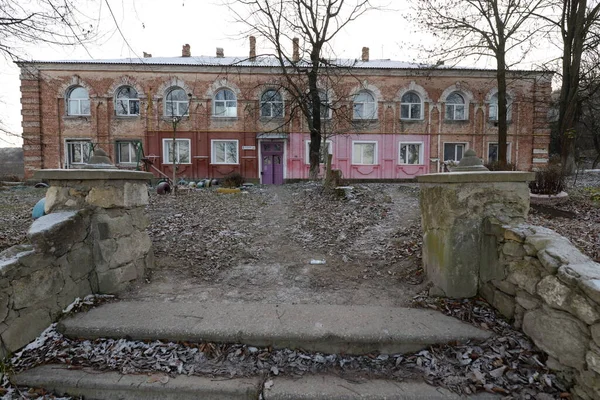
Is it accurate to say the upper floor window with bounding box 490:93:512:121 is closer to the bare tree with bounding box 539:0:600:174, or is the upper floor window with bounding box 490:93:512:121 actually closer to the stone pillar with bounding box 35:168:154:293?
the bare tree with bounding box 539:0:600:174

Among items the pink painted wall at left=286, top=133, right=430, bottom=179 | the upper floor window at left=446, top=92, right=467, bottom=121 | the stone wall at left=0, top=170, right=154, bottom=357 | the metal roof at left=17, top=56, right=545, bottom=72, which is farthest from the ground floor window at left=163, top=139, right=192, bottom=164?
the upper floor window at left=446, top=92, right=467, bottom=121

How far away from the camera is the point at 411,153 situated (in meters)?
19.0

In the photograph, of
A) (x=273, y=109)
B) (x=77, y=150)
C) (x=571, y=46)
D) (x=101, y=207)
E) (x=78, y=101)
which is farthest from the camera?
(x=273, y=109)

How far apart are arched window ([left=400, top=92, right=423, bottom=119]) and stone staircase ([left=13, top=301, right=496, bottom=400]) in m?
18.1

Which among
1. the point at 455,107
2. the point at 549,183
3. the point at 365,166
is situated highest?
the point at 455,107

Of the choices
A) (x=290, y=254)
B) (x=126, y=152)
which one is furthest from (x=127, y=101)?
(x=290, y=254)

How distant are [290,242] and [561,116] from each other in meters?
15.7

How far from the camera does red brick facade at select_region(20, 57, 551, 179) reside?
56.3ft

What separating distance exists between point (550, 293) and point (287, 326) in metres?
2.03

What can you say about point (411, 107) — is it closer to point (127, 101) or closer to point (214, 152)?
point (214, 152)

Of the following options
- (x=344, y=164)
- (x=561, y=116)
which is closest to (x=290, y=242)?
(x=344, y=164)

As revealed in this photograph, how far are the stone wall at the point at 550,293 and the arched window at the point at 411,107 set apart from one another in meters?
17.5

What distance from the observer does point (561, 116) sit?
14.0 metres

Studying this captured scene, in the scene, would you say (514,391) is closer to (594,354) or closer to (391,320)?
(594,354)
